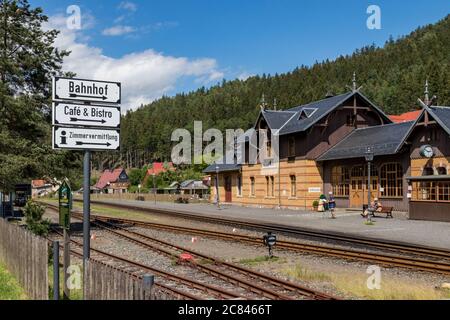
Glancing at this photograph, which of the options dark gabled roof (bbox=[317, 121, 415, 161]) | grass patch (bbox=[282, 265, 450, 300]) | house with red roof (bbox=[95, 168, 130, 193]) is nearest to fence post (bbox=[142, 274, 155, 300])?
grass patch (bbox=[282, 265, 450, 300])

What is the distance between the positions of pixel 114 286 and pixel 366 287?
6567 millimetres

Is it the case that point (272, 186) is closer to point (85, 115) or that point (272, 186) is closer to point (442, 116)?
point (442, 116)

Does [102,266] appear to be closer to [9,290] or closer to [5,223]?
[9,290]

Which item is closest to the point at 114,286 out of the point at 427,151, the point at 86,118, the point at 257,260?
the point at 86,118

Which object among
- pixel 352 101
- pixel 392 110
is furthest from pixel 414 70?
pixel 352 101

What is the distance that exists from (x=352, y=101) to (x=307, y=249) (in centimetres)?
2698

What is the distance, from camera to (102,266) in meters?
7.30

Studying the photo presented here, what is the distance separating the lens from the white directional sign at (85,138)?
869 cm

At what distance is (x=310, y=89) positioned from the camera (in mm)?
129625

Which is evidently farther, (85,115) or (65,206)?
(65,206)

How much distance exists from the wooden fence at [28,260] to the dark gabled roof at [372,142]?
988 inches

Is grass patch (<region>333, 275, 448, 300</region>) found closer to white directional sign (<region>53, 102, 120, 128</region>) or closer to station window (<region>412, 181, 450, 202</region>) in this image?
white directional sign (<region>53, 102, 120, 128</region>)

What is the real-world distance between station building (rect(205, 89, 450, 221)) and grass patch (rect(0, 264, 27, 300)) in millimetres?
22519

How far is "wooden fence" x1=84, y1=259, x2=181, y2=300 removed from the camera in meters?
5.96
